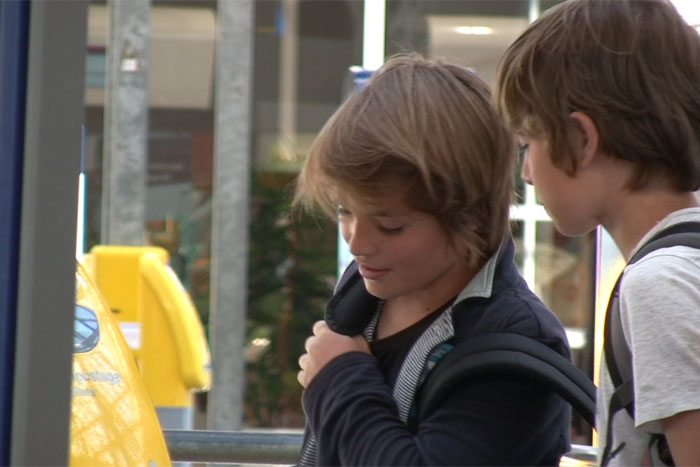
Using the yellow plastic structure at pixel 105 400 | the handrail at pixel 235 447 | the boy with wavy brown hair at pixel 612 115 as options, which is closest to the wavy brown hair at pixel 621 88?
the boy with wavy brown hair at pixel 612 115

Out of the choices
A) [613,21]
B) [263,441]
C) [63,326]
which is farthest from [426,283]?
[263,441]

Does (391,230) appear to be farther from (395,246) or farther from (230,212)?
(230,212)

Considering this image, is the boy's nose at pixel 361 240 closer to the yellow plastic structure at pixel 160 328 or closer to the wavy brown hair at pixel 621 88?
the wavy brown hair at pixel 621 88

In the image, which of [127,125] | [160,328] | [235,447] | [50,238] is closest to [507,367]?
[50,238]

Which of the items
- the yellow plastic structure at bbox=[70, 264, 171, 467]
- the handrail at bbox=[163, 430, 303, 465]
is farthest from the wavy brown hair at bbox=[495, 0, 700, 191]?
the handrail at bbox=[163, 430, 303, 465]

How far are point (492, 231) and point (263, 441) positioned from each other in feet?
3.33

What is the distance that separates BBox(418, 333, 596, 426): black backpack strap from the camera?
4.48ft

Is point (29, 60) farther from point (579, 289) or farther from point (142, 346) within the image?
point (579, 289)

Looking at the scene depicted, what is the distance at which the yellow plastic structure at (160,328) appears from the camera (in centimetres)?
480

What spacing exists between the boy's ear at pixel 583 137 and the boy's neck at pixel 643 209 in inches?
2.6

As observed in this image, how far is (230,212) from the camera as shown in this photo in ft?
21.6

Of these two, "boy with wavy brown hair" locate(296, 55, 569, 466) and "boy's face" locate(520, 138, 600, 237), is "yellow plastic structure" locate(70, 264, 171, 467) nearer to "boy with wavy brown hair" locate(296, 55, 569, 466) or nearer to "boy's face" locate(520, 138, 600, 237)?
"boy with wavy brown hair" locate(296, 55, 569, 466)

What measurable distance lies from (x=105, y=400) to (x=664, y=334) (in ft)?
3.66

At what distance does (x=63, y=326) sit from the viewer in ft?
3.85
